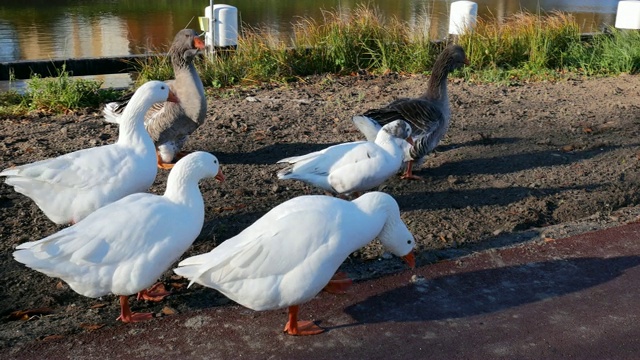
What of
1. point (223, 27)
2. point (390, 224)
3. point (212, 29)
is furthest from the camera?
point (223, 27)

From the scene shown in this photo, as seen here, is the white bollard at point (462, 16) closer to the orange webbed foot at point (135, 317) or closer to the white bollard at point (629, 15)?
the white bollard at point (629, 15)

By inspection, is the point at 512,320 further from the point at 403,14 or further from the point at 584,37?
the point at 403,14

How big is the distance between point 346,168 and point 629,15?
335 inches

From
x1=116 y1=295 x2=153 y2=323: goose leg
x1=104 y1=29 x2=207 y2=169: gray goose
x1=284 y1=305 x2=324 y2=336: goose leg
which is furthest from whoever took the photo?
x1=104 y1=29 x2=207 y2=169: gray goose

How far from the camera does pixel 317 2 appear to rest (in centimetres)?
2292

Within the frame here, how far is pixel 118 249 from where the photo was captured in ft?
13.1

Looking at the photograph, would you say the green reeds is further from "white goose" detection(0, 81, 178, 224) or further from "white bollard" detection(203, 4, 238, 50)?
"white goose" detection(0, 81, 178, 224)

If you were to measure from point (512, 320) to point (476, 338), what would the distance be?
332 mm

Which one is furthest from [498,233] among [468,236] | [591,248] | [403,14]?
[403,14]

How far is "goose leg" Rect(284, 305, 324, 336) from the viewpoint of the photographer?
403cm

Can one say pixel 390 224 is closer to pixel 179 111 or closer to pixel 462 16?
pixel 179 111

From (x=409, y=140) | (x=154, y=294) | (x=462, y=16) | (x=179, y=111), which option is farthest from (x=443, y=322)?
(x=462, y=16)

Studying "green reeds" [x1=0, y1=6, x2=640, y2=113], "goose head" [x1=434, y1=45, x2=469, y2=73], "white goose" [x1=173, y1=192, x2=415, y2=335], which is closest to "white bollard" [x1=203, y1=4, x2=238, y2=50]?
"green reeds" [x1=0, y1=6, x2=640, y2=113]

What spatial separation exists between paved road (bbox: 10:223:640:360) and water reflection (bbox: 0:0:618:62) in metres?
7.20
